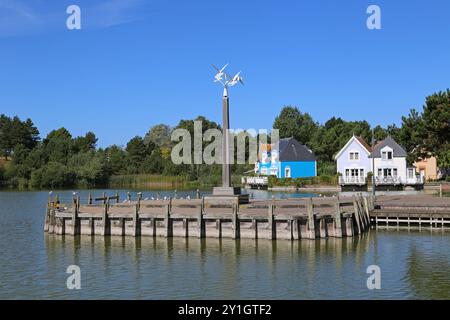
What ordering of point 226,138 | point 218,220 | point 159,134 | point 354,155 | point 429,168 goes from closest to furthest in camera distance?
point 218,220, point 226,138, point 354,155, point 429,168, point 159,134

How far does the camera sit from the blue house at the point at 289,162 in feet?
311

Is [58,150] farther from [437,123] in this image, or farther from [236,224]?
[236,224]

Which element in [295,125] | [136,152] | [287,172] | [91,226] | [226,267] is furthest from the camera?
[295,125]

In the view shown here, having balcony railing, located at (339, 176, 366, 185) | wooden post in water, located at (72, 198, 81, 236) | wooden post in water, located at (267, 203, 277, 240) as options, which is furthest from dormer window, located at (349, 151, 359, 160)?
wooden post in water, located at (72, 198, 81, 236)

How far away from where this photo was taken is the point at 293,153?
3777 inches

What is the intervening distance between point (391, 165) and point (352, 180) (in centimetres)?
585

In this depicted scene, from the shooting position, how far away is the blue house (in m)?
94.8

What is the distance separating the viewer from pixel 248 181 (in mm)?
90938

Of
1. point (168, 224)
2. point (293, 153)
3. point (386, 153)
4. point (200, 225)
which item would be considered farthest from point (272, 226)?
point (293, 153)

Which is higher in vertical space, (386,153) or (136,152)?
(136,152)

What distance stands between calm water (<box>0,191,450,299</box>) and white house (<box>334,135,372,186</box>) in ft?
151

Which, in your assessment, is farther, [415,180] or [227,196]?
[415,180]

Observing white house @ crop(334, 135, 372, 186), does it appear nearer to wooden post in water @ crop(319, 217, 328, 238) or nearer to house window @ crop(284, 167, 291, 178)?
house window @ crop(284, 167, 291, 178)

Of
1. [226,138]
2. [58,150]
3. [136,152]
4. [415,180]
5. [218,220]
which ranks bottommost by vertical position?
[218,220]
